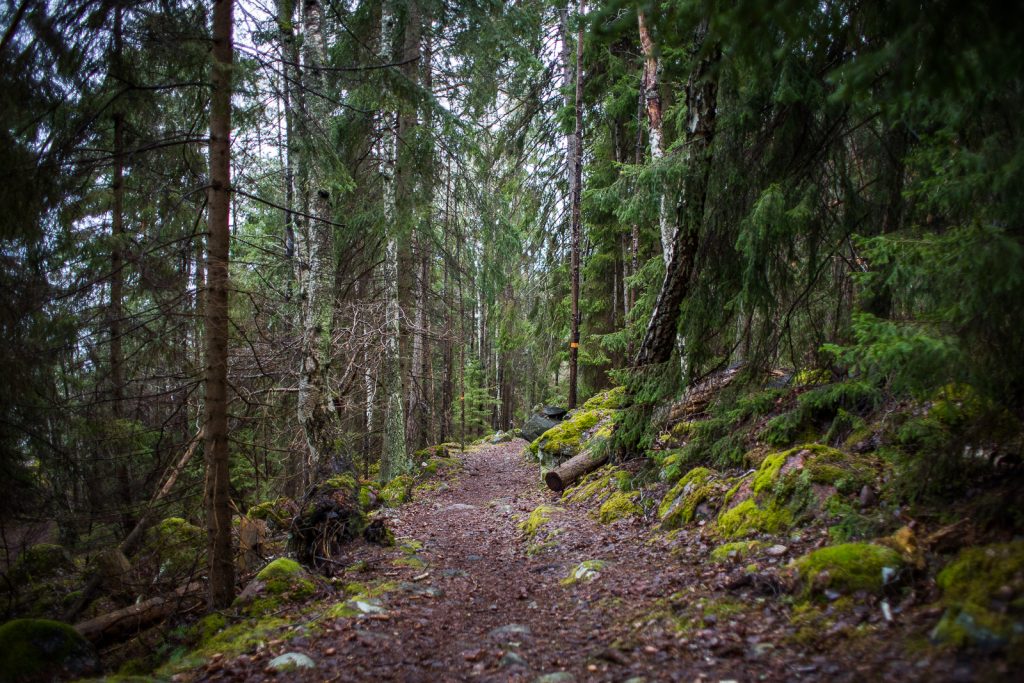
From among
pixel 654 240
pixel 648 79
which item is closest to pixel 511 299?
pixel 654 240

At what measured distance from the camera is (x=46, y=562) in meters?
10.5

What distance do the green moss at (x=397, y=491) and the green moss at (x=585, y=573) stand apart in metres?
4.80

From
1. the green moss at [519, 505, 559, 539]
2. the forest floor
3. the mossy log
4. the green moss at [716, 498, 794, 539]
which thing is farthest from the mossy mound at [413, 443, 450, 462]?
the green moss at [716, 498, 794, 539]

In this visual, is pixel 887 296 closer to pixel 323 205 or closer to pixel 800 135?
pixel 800 135

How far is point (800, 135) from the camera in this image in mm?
4910

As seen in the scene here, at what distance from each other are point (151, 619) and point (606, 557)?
5.45 meters

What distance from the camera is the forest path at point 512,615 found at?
3.34 m

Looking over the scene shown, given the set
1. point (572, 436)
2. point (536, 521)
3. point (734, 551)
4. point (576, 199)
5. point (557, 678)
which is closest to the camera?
point (557, 678)

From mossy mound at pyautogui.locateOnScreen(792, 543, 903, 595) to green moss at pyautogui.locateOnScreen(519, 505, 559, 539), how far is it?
3860mm

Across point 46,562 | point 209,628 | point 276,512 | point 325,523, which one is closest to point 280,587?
point 209,628

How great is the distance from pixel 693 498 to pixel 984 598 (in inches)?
126

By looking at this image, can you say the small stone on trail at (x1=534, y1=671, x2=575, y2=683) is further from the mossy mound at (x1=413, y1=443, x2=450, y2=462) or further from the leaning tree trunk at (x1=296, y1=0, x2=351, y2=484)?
the mossy mound at (x1=413, y1=443, x2=450, y2=462)

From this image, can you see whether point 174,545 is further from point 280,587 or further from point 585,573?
point 585,573

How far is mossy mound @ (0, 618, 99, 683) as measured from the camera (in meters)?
4.54
